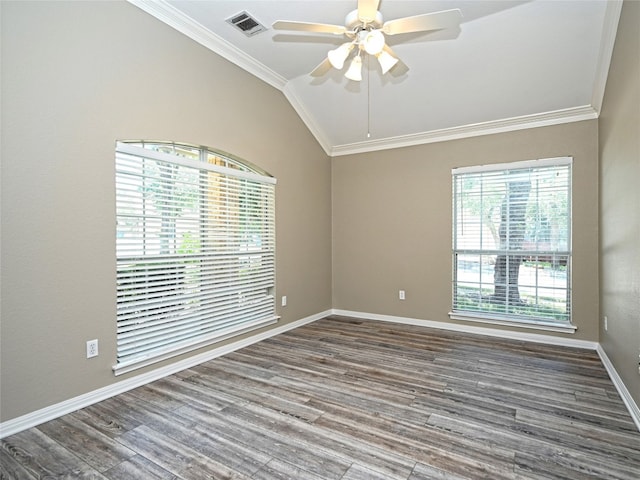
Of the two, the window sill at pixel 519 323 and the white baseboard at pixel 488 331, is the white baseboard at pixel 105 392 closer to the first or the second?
the white baseboard at pixel 488 331

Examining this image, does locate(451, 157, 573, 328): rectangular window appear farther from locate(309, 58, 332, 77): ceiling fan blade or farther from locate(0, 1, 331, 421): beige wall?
locate(0, 1, 331, 421): beige wall

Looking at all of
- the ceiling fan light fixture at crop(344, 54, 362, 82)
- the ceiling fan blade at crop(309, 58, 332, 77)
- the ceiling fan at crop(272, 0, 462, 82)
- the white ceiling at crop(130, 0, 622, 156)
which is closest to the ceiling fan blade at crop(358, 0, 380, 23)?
the ceiling fan at crop(272, 0, 462, 82)

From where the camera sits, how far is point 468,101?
3.97 metres

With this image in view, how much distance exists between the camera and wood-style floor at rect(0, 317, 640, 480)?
181 centimetres

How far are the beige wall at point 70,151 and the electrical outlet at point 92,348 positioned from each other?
0.04 m

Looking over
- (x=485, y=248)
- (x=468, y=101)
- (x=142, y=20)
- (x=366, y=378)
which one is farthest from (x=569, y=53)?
(x=142, y=20)

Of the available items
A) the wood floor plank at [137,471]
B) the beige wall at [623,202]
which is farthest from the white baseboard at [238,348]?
the wood floor plank at [137,471]

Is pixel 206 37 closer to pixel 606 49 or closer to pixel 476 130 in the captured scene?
pixel 476 130

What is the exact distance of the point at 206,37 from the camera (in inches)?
128

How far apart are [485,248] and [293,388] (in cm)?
296

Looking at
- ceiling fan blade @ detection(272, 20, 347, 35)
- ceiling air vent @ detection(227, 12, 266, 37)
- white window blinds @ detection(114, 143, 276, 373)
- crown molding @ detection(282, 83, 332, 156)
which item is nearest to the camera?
ceiling fan blade @ detection(272, 20, 347, 35)

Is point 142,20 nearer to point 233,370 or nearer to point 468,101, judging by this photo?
point 233,370

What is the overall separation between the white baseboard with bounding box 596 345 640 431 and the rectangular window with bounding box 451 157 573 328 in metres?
0.68

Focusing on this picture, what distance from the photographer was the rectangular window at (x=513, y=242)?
3910mm
